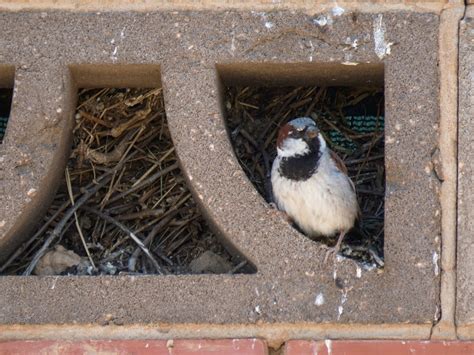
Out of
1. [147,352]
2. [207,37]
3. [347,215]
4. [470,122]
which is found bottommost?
[147,352]

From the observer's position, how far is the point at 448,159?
3090 mm

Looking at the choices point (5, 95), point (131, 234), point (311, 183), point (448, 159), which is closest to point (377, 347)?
point (448, 159)

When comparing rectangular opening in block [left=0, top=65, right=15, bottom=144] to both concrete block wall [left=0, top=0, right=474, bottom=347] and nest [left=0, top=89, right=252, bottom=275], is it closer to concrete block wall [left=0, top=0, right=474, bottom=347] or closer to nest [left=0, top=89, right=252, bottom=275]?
concrete block wall [left=0, top=0, right=474, bottom=347]

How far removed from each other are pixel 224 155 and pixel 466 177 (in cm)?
57

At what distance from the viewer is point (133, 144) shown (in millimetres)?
3578

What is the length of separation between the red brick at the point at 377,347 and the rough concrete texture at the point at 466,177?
0.21 ft

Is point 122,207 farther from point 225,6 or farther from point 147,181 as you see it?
point 225,6

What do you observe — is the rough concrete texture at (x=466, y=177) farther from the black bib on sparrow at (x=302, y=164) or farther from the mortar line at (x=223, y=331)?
the black bib on sparrow at (x=302, y=164)

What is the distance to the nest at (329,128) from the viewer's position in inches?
140

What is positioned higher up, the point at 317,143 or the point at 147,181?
the point at 317,143

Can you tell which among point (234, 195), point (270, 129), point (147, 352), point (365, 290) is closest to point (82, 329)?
point (147, 352)

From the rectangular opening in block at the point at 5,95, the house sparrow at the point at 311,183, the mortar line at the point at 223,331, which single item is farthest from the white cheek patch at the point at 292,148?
the rectangular opening in block at the point at 5,95

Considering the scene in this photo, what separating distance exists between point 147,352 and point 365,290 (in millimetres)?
516

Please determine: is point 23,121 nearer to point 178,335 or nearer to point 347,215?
point 178,335
